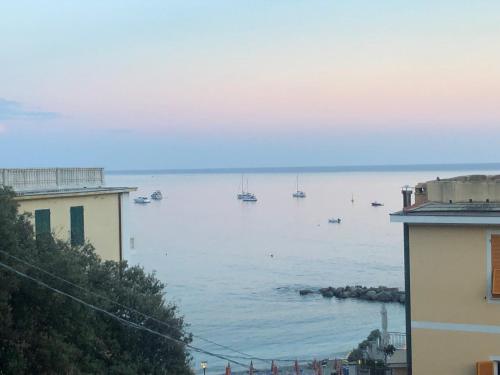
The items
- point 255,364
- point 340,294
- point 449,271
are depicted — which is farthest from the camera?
point 340,294

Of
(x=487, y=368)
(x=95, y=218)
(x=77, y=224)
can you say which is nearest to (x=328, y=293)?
(x=95, y=218)

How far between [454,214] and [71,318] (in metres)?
5.96

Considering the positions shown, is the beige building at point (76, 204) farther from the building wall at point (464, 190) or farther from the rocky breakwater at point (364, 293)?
the rocky breakwater at point (364, 293)

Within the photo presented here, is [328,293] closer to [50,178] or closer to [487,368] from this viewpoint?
[50,178]

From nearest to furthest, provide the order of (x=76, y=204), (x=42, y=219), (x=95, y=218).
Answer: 1. (x=42, y=219)
2. (x=76, y=204)
3. (x=95, y=218)

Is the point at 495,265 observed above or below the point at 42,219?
below

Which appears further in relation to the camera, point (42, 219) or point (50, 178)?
point (50, 178)

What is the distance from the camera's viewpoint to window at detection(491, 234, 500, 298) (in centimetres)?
902

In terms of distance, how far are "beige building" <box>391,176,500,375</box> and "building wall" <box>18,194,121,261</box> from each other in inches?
410

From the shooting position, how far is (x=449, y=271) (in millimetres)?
9375

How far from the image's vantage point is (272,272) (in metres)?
→ 67.9

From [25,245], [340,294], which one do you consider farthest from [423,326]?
[340,294]

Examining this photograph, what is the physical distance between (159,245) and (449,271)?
269 feet

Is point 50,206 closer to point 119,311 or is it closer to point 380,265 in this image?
point 119,311
